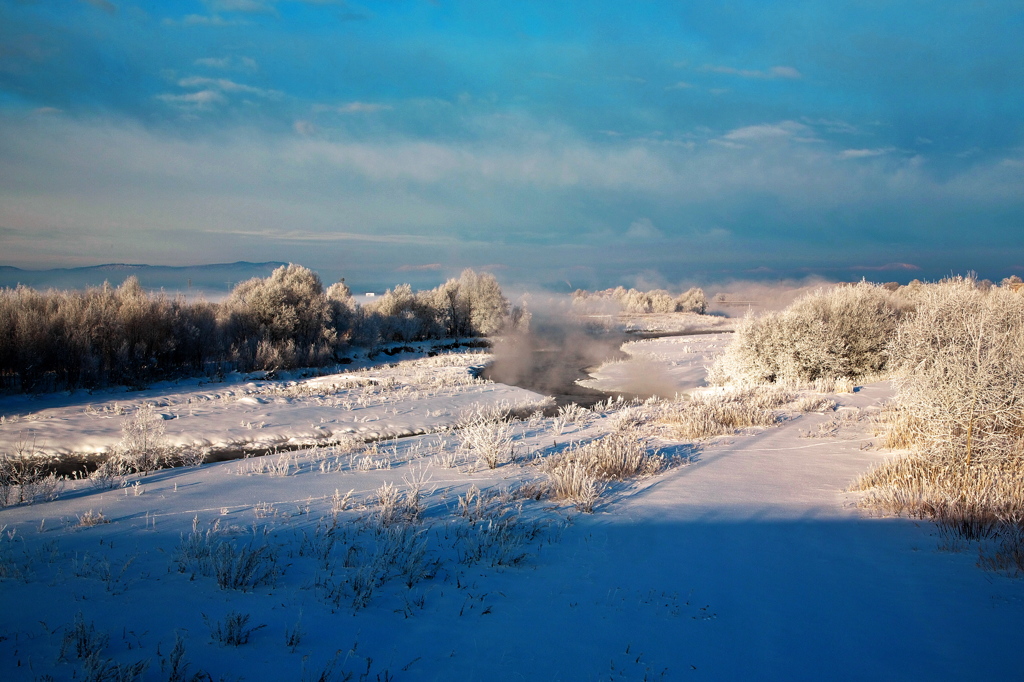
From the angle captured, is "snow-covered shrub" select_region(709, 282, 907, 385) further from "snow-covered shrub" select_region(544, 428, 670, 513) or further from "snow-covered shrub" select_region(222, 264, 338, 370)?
"snow-covered shrub" select_region(222, 264, 338, 370)

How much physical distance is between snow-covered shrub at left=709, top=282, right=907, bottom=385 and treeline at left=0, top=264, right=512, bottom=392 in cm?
1586

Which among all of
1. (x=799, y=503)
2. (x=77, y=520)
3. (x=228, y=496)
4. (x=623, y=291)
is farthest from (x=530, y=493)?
(x=623, y=291)

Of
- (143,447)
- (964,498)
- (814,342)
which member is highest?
(814,342)

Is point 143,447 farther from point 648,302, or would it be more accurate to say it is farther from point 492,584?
point 648,302

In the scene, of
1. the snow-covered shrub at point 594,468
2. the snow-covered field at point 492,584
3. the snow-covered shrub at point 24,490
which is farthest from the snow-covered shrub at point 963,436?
the snow-covered shrub at point 24,490

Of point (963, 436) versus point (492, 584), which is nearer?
point (492, 584)

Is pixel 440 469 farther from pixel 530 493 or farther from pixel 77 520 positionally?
pixel 77 520

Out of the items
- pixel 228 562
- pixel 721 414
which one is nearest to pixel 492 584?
pixel 228 562

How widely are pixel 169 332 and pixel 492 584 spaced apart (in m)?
17.8

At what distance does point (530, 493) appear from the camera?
5.25 meters

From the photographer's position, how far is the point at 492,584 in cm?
335

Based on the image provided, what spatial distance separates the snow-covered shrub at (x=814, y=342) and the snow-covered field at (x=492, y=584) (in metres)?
9.64

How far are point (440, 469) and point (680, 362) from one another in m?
17.9

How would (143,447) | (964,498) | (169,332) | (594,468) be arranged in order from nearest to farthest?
(964,498) < (594,468) < (143,447) < (169,332)
